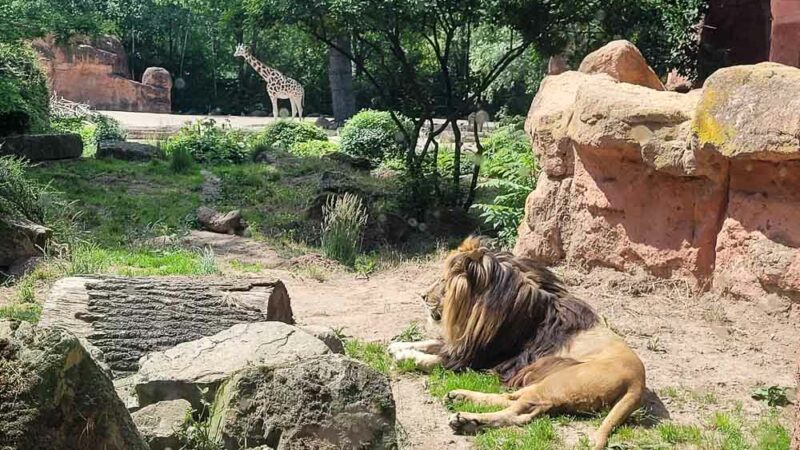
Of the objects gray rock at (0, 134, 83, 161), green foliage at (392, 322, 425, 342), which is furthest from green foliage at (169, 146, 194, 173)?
green foliage at (392, 322, 425, 342)

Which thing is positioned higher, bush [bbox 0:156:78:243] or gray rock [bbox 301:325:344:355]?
bush [bbox 0:156:78:243]

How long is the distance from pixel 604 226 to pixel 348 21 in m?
4.90

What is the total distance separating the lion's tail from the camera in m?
5.12

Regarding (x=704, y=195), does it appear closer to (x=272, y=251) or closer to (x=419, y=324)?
(x=419, y=324)

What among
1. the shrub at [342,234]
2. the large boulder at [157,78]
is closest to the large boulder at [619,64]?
the shrub at [342,234]

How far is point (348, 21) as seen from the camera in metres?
11.8

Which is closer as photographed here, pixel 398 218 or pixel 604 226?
pixel 604 226

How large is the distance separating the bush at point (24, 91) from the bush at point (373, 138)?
5.93 metres

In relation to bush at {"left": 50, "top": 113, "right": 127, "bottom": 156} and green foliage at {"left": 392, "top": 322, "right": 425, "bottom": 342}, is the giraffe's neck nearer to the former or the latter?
bush at {"left": 50, "top": 113, "right": 127, "bottom": 156}

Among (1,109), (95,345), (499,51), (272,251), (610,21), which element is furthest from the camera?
(499,51)

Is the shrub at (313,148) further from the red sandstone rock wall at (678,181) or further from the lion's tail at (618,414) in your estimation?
the lion's tail at (618,414)

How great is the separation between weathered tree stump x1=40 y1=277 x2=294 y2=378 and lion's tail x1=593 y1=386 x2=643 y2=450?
2.44 metres

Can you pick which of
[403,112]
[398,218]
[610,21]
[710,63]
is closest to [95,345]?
[398,218]

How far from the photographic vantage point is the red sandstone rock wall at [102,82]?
1268 inches
